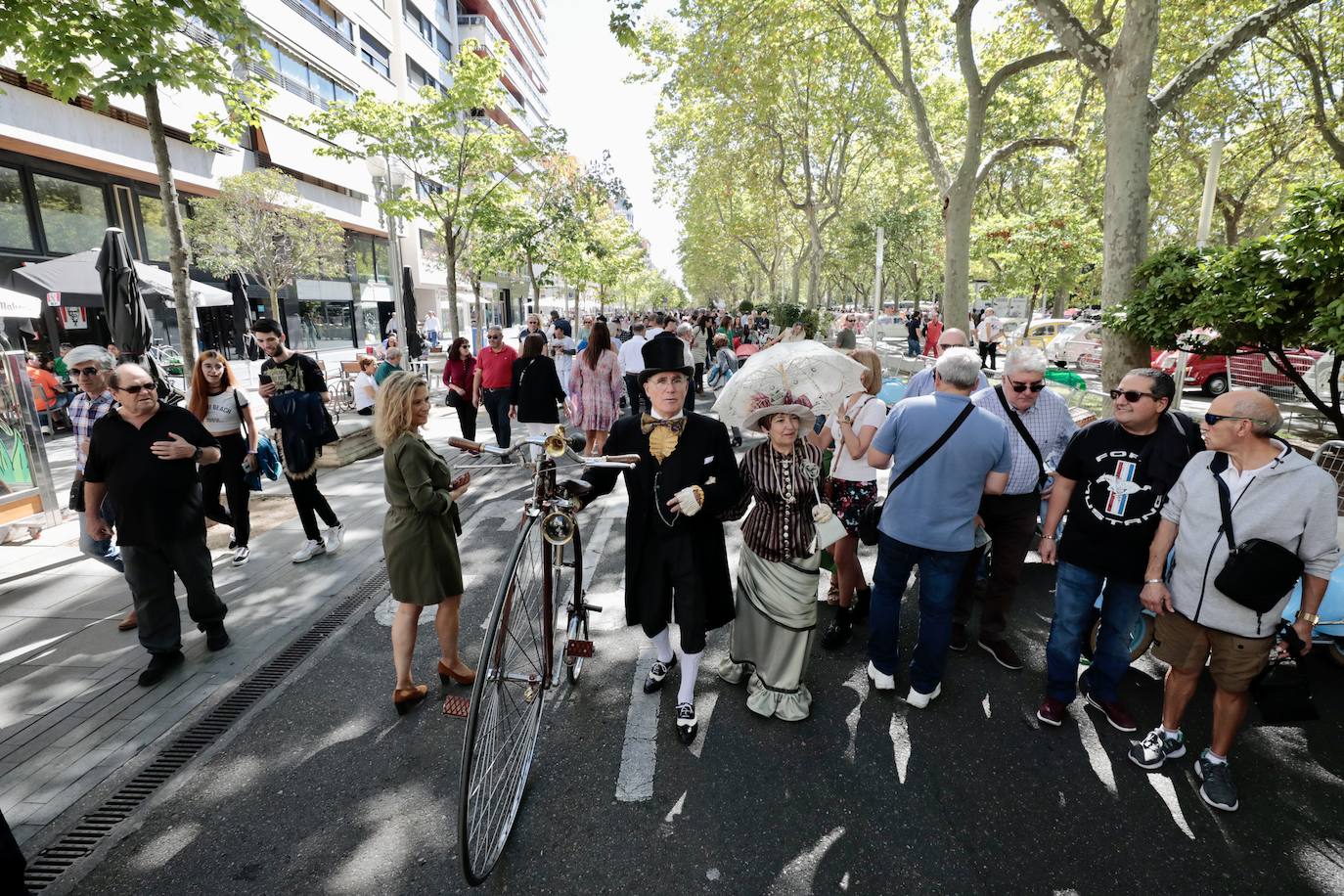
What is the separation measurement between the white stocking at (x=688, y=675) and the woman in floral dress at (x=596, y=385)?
463cm

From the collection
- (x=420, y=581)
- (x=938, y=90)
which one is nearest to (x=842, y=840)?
(x=420, y=581)

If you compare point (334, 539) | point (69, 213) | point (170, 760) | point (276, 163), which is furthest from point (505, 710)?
point (276, 163)

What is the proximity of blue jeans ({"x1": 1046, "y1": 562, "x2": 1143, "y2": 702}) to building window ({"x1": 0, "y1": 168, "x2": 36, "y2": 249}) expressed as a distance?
23.6 metres

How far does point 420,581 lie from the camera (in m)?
3.45

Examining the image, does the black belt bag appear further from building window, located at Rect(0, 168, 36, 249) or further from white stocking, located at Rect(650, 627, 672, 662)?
building window, located at Rect(0, 168, 36, 249)

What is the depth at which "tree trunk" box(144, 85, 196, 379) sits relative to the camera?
20.5 ft

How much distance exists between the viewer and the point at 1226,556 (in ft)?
8.98

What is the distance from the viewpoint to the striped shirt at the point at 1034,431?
13.1ft

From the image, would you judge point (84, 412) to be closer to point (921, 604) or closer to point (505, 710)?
point (505, 710)

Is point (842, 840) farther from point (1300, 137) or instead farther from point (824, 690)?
point (1300, 137)

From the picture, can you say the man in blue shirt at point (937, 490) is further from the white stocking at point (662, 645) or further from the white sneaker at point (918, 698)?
the white stocking at point (662, 645)

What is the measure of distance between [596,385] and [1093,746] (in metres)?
6.02

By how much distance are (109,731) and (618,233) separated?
1441 inches

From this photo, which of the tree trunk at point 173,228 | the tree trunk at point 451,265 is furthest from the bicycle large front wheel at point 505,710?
the tree trunk at point 451,265
